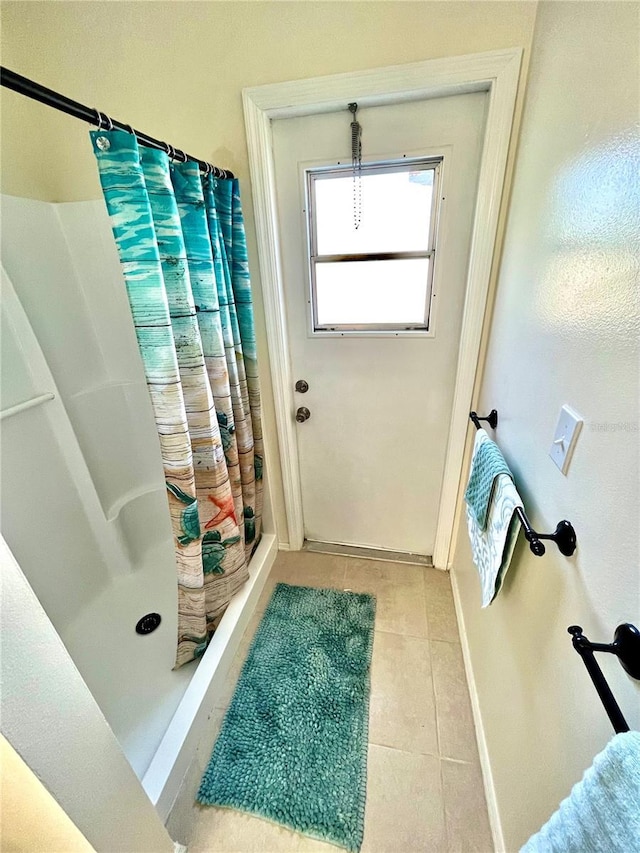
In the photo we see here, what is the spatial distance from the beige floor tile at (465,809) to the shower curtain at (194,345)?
967 millimetres

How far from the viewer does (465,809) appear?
101cm

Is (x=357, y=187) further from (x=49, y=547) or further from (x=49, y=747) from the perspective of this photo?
(x=49, y=547)

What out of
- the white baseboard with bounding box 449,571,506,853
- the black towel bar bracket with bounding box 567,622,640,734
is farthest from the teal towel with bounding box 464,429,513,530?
the white baseboard with bounding box 449,571,506,853

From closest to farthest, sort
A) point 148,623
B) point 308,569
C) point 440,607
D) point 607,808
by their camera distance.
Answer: point 607,808 → point 148,623 → point 440,607 → point 308,569

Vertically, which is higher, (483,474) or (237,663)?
(483,474)

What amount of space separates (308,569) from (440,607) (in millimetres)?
694

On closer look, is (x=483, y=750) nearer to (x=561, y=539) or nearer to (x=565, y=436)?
(x=561, y=539)

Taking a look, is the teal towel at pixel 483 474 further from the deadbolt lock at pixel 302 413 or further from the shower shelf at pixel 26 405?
the shower shelf at pixel 26 405

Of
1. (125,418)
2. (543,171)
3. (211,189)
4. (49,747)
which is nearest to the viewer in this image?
(49,747)

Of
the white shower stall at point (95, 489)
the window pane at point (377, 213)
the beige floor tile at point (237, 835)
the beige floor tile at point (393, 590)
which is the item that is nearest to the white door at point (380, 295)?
the window pane at point (377, 213)

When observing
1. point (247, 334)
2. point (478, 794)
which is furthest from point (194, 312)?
point (478, 794)

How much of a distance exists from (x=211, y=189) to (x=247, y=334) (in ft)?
1.66

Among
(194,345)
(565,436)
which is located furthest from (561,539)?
(194,345)

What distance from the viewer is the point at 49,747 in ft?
1.85
